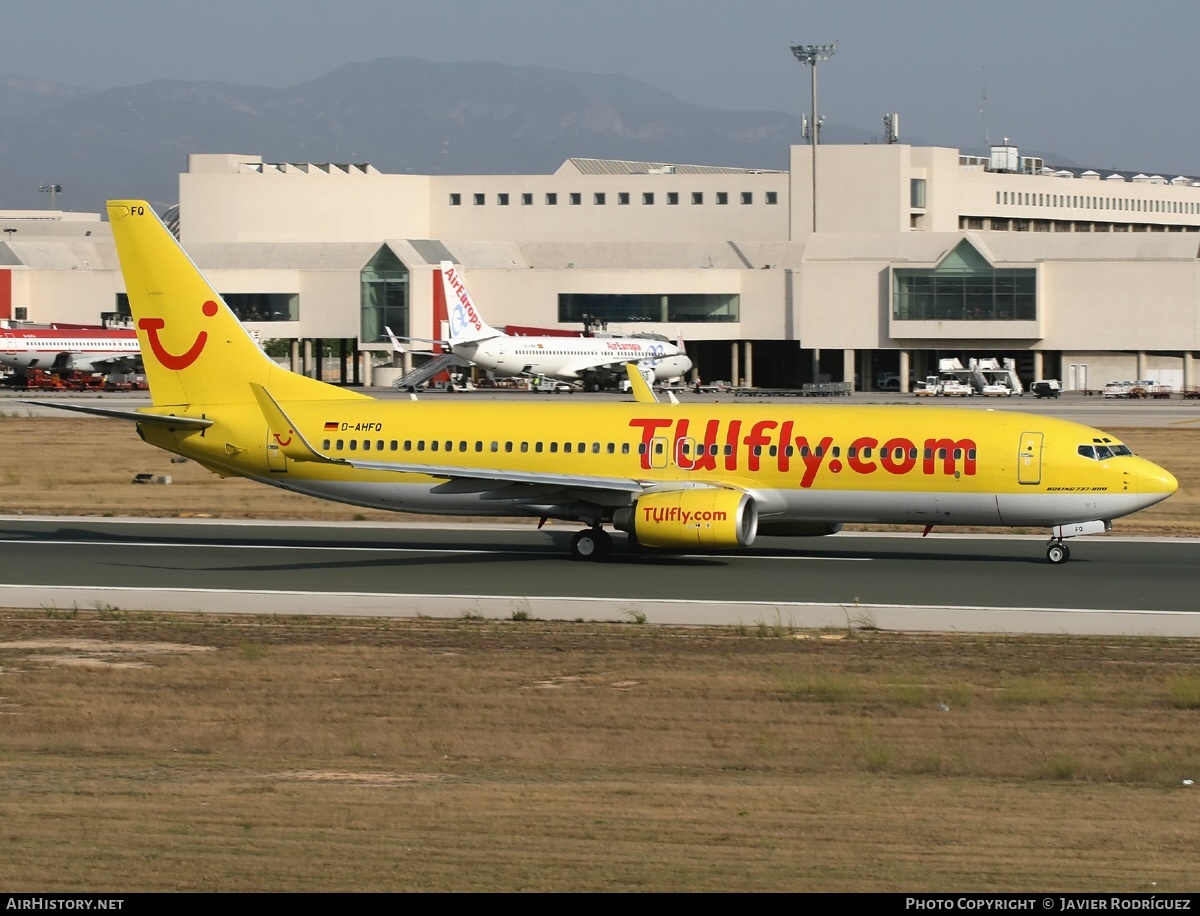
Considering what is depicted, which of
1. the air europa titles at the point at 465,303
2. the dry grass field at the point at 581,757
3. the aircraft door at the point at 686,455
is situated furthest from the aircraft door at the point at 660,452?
the air europa titles at the point at 465,303

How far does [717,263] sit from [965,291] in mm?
25071

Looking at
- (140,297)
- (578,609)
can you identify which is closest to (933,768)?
(578,609)

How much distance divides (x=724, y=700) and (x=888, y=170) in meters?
129

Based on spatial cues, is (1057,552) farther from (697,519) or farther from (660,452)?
(660,452)

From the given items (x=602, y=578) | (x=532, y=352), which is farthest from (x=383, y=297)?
(x=602, y=578)

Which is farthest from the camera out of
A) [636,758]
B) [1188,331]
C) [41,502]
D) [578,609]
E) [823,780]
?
[1188,331]

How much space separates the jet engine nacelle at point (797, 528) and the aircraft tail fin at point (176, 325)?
12.0 metres

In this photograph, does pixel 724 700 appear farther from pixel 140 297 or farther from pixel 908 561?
pixel 140 297

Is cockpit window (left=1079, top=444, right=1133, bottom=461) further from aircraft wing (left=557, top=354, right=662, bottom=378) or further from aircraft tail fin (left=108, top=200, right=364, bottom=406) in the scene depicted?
aircraft wing (left=557, top=354, right=662, bottom=378)

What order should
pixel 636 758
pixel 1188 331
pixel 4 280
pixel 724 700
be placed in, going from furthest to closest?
1. pixel 4 280
2. pixel 1188 331
3. pixel 724 700
4. pixel 636 758

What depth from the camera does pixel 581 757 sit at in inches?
706

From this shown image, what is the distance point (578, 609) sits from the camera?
2822cm

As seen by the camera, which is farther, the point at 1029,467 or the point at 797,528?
the point at 797,528

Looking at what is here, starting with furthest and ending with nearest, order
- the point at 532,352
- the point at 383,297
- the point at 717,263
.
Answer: the point at 717,263
the point at 383,297
the point at 532,352
